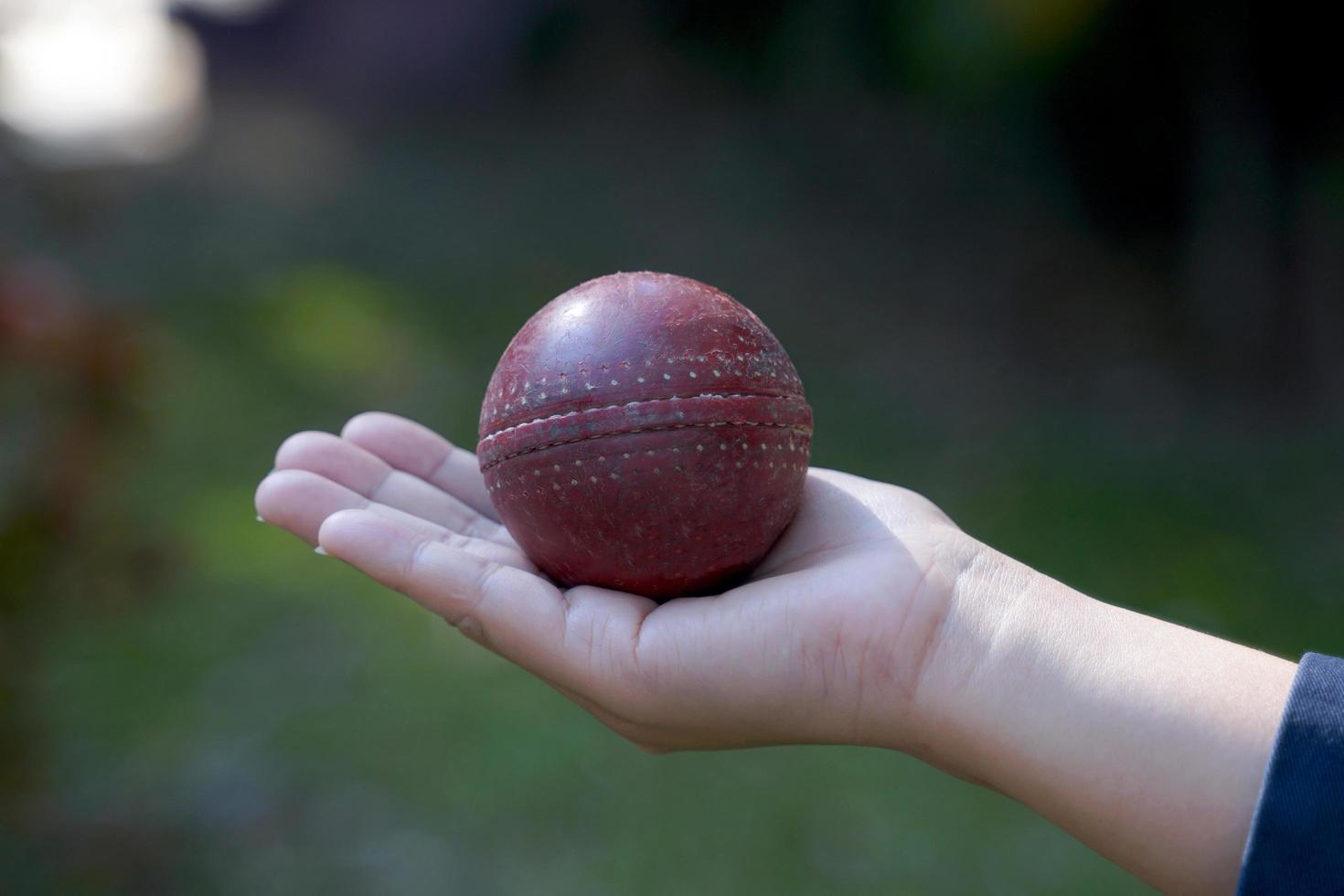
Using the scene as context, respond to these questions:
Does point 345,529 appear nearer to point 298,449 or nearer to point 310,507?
point 310,507

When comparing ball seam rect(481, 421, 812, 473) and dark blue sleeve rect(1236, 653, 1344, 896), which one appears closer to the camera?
dark blue sleeve rect(1236, 653, 1344, 896)

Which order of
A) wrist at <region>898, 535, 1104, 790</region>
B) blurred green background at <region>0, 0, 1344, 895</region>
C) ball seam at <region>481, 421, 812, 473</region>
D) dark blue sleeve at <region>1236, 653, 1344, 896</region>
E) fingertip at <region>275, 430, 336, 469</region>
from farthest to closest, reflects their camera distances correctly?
blurred green background at <region>0, 0, 1344, 895</region> < fingertip at <region>275, 430, 336, 469</region> < ball seam at <region>481, 421, 812, 473</region> < wrist at <region>898, 535, 1104, 790</region> < dark blue sleeve at <region>1236, 653, 1344, 896</region>

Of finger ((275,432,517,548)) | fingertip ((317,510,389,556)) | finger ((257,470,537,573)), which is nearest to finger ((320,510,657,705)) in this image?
fingertip ((317,510,389,556))

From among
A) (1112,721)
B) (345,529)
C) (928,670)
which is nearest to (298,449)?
(345,529)

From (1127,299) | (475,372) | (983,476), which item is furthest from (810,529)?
(1127,299)

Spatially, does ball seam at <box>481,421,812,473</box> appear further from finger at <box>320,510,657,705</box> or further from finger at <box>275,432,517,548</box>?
finger at <box>275,432,517,548</box>

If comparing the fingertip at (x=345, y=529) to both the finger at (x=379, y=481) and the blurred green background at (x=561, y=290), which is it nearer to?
the finger at (x=379, y=481)

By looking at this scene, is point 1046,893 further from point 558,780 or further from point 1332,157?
point 1332,157
